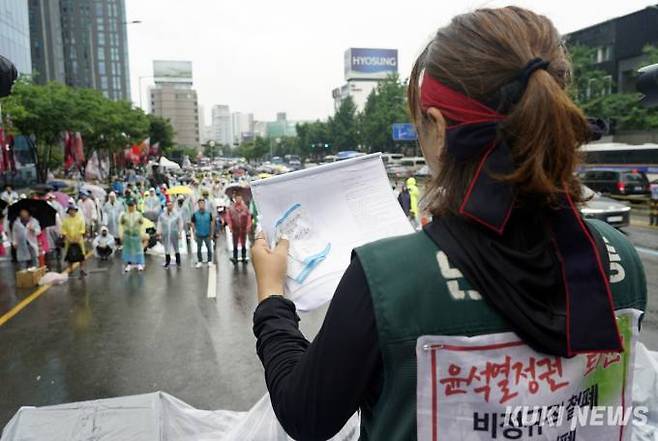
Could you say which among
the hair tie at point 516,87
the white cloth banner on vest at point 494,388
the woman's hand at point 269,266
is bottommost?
the white cloth banner on vest at point 494,388

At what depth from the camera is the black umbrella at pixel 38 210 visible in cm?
1195

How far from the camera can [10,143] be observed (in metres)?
22.3

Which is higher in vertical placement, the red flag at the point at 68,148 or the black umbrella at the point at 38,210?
the red flag at the point at 68,148

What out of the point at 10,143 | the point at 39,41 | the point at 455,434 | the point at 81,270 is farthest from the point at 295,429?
the point at 39,41

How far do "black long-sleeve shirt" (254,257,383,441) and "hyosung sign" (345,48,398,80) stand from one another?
117m

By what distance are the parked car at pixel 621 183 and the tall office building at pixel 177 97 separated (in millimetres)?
135755

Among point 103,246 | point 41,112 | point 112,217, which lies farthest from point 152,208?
point 41,112

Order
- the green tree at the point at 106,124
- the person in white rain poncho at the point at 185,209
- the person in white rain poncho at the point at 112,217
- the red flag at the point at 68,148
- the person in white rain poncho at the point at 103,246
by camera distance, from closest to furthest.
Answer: the person in white rain poncho at the point at 103,246
the person in white rain poncho at the point at 185,209
the person in white rain poncho at the point at 112,217
the red flag at the point at 68,148
the green tree at the point at 106,124

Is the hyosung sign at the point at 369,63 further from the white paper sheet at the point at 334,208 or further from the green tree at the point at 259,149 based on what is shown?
the white paper sheet at the point at 334,208

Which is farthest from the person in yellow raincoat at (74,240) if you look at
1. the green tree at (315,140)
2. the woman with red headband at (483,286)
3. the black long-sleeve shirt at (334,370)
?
the green tree at (315,140)

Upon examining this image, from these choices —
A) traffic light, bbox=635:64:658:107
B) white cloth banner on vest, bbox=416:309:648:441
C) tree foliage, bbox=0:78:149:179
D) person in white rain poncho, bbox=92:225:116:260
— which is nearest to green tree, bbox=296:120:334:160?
tree foliage, bbox=0:78:149:179

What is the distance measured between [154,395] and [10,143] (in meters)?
22.6

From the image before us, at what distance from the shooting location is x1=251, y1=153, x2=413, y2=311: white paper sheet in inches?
58.7

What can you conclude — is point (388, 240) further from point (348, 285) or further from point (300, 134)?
point (300, 134)
